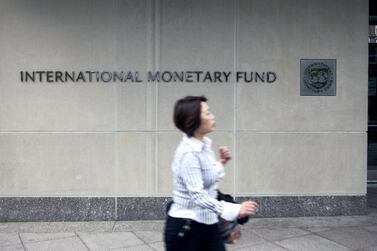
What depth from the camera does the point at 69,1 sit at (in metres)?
7.54

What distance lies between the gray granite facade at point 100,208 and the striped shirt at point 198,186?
3911 mm

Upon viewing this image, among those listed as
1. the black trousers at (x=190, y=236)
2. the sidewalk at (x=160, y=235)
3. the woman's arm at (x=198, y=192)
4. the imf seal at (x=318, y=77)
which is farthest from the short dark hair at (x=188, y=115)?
the imf seal at (x=318, y=77)

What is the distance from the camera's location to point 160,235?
7.03 metres

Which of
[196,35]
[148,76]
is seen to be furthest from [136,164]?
[196,35]

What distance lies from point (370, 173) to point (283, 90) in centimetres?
400

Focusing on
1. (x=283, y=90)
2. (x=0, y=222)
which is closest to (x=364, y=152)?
(x=283, y=90)

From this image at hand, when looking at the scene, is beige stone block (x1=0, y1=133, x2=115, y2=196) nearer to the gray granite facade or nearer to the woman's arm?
the gray granite facade

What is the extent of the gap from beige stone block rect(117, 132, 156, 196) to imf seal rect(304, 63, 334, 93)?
2.19 m

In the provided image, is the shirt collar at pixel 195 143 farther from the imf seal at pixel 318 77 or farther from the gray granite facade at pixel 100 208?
the imf seal at pixel 318 77

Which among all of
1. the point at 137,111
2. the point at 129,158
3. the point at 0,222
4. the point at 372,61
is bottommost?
the point at 0,222

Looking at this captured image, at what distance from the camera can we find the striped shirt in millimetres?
3631

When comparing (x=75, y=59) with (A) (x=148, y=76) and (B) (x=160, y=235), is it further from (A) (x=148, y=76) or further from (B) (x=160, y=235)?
(B) (x=160, y=235)

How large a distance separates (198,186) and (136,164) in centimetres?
411

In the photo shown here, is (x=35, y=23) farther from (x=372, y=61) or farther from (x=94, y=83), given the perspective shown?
(x=372, y=61)
